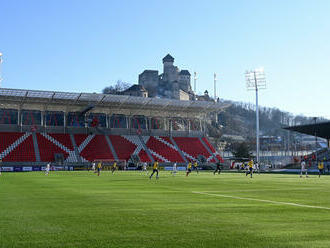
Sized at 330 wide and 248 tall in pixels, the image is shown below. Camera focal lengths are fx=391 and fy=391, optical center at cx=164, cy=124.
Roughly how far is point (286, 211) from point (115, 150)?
58.2 meters

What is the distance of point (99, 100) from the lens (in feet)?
216

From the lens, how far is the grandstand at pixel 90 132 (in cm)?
6169

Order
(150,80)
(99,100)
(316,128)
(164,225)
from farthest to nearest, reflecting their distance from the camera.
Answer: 1. (150,80)
2. (99,100)
3. (316,128)
4. (164,225)

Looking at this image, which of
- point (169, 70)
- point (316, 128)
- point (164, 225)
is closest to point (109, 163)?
point (316, 128)

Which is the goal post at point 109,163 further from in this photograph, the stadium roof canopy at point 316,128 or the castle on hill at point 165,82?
the castle on hill at point 165,82

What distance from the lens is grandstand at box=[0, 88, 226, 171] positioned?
61.7 metres

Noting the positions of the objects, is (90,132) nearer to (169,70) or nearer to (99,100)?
(99,100)

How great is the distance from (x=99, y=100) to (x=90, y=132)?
8.10 metres

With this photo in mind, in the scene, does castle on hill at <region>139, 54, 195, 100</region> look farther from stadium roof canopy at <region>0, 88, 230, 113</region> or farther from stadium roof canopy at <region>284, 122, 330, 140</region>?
stadium roof canopy at <region>284, 122, 330, 140</region>

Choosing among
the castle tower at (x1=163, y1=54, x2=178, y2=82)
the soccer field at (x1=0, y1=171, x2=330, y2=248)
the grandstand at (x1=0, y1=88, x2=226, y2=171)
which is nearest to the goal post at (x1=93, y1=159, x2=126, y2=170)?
the grandstand at (x1=0, y1=88, x2=226, y2=171)

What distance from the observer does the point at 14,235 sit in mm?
7770

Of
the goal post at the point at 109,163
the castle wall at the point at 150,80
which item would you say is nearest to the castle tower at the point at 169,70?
the castle wall at the point at 150,80

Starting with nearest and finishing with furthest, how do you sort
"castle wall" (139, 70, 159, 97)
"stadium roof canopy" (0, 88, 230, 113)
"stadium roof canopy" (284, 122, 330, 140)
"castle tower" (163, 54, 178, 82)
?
1. "stadium roof canopy" (0, 88, 230, 113)
2. "stadium roof canopy" (284, 122, 330, 140)
3. "castle wall" (139, 70, 159, 97)
4. "castle tower" (163, 54, 178, 82)

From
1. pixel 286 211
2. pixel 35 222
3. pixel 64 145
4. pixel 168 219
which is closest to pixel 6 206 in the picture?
pixel 35 222
